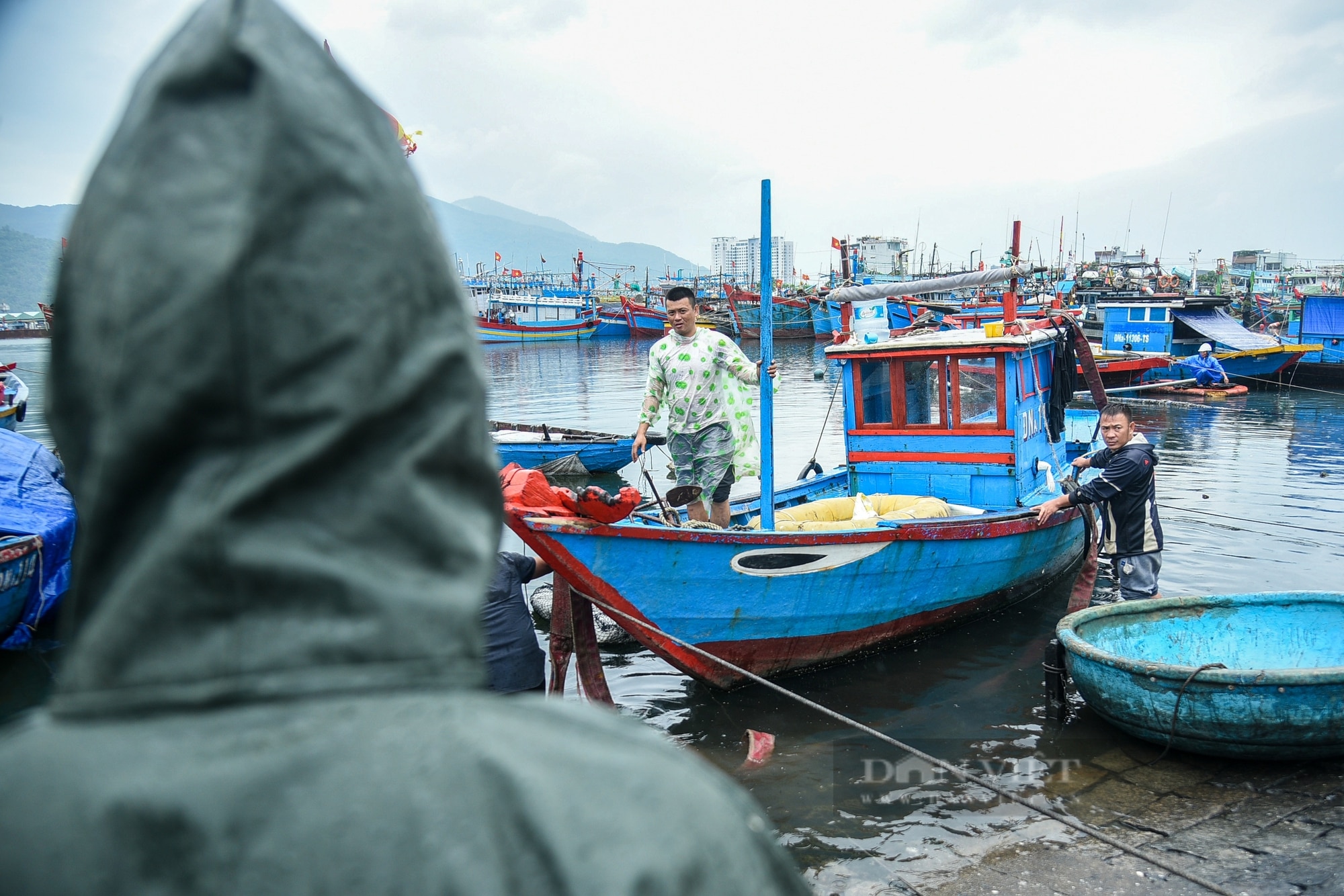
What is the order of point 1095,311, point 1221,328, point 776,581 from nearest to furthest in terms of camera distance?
point 776,581, point 1221,328, point 1095,311

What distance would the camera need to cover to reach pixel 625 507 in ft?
16.8

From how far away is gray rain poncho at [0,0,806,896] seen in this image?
0.55m

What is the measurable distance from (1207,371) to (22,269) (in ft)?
651

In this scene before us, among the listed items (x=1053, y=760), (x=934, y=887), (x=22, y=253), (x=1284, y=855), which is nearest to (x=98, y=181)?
(x=934, y=887)

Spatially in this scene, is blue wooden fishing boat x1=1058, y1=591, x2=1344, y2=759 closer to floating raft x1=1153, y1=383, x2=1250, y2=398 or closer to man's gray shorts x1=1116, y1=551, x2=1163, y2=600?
man's gray shorts x1=1116, y1=551, x2=1163, y2=600

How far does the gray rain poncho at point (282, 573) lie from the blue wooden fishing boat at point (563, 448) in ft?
41.9

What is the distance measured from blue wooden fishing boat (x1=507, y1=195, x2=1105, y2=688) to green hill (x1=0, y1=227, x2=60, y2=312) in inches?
6722

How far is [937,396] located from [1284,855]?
14.8 ft

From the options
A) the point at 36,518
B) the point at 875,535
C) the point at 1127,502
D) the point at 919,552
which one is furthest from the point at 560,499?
the point at 36,518

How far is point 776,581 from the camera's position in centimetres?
600

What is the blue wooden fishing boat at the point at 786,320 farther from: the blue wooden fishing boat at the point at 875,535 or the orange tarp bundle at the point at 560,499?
the orange tarp bundle at the point at 560,499

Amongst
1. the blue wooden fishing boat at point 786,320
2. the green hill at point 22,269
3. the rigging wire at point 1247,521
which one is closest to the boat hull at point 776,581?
the rigging wire at point 1247,521

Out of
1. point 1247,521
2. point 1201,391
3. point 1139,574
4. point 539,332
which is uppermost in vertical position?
point 539,332

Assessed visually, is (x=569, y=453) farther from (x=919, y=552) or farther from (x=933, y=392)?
(x=919, y=552)
